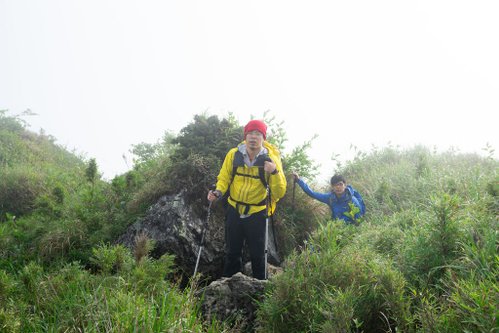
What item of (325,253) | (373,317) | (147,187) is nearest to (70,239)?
(147,187)

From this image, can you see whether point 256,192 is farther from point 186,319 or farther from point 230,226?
point 186,319

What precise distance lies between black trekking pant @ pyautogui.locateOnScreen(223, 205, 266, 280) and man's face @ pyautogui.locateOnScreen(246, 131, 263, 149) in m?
1.08

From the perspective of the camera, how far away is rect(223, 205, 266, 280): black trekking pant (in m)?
5.89

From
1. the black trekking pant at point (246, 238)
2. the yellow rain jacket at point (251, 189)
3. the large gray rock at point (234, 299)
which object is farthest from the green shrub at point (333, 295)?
the yellow rain jacket at point (251, 189)

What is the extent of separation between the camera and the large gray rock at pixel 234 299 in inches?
166

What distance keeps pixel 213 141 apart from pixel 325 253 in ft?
15.2

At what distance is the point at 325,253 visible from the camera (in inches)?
160

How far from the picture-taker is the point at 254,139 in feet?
19.3

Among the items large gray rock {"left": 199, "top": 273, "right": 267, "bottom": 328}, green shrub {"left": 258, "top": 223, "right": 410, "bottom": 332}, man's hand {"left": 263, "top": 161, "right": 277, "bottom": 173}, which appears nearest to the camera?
green shrub {"left": 258, "top": 223, "right": 410, "bottom": 332}

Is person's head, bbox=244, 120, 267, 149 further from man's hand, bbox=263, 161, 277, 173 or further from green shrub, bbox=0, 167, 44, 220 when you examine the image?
green shrub, bbox=0, 167, 44, 220

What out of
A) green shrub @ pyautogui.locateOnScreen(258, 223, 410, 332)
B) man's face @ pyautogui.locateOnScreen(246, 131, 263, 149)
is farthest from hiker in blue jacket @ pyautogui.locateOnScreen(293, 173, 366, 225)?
green shrub @ pyautogui.locateOnScreen(258, 223, 410, 332)

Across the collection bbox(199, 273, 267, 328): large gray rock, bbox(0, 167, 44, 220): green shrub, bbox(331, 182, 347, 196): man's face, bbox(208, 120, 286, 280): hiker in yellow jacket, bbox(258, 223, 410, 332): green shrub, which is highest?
bbox(331, 182, 347, 196): man's face

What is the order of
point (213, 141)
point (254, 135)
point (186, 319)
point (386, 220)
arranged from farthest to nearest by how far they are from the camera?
point (213, 141), point (386, 220), point (254, 135), point (186, 319)

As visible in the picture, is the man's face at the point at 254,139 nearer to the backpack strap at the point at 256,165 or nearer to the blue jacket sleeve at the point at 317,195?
the backpack strap at the point at 256,165
